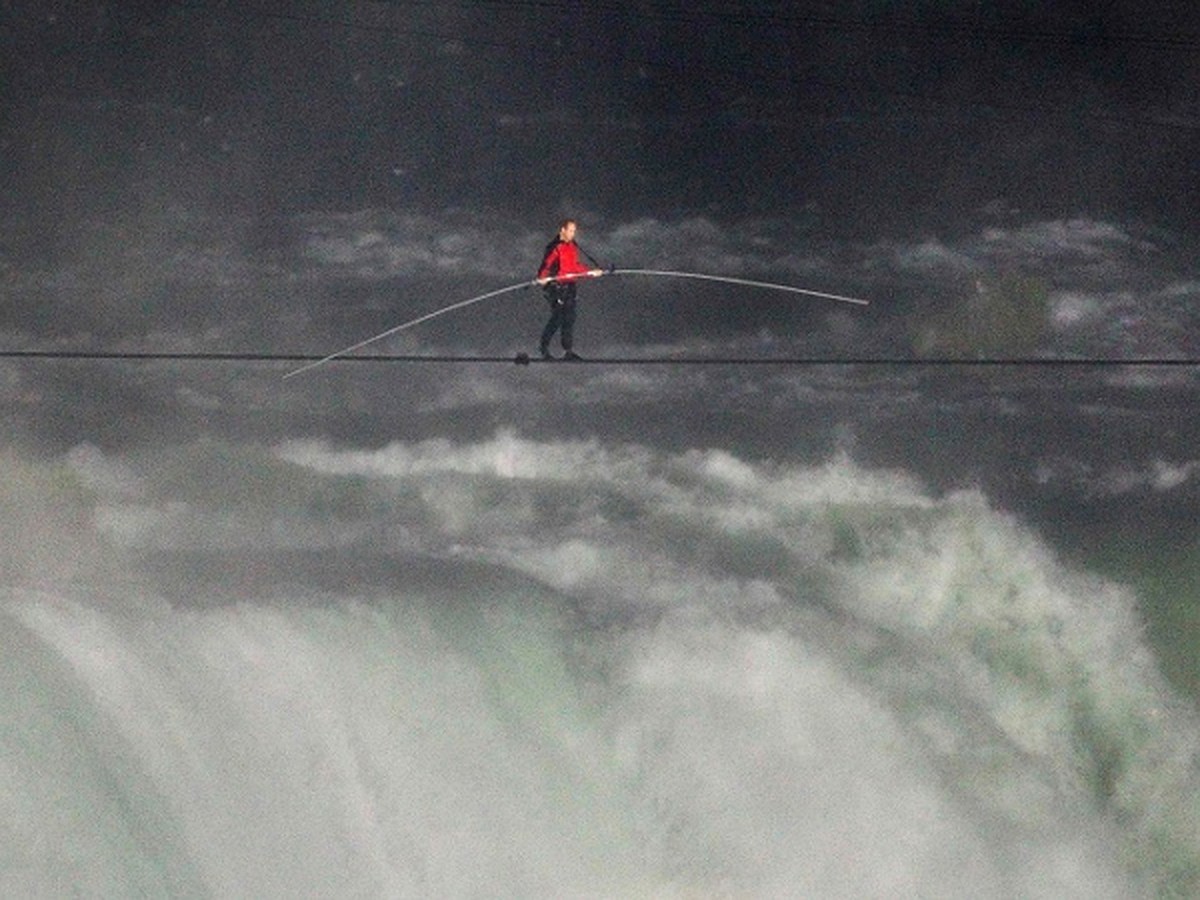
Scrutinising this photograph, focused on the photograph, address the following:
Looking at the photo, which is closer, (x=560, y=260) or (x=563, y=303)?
(x=560, y=260)

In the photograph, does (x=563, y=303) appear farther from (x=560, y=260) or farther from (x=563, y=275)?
(x=563, y=275)

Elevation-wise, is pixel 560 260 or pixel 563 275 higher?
pixel 560 260

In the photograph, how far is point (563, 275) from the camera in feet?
50.2

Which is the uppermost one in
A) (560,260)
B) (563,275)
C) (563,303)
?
(560,260)

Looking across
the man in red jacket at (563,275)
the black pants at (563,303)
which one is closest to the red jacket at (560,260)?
the man in red jacket at (563,275)

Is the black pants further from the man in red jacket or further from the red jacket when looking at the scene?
the red jacket

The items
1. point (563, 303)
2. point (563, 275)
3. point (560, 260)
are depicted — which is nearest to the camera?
point (563, 275)

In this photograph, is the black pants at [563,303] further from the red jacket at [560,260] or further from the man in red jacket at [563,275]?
the red jacket at [560,260]

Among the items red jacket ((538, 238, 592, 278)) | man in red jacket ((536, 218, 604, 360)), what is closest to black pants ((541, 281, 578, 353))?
man in red jacket ((536, 218, 604, 360))

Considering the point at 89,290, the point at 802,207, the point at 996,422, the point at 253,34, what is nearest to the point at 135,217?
the point at 89,290

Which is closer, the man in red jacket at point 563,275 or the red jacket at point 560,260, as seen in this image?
the man in red jacket at point 563,275

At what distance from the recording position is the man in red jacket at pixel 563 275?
50.7ft

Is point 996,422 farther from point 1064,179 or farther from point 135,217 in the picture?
point 135,217

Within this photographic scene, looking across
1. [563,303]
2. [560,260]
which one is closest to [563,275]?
[560,260]
